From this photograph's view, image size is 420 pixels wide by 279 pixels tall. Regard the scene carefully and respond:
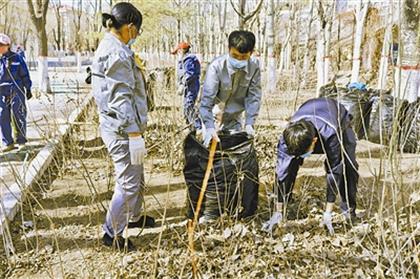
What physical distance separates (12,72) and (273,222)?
3.71 meters

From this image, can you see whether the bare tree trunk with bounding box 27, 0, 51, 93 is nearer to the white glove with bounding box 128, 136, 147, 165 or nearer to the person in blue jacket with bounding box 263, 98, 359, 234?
the white glove with bounding box 128, 136, 147, 165

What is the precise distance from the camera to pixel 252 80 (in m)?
2.85

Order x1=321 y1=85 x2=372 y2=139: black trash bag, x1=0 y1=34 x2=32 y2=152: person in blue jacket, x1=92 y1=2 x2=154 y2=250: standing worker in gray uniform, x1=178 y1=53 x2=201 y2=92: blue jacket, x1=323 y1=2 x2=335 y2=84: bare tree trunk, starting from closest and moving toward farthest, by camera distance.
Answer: x1=92 y1=2 x2=154 y2=250: standing worker in gray uniform < x1=0 y1=34 x2=32 y2=152: person in blue jacket < x1=321 y1=85 x2=372 y2=139: black trash bag < x1=178 y1=53 x2=201 y2=92: blue jacket < x1=323 y1=2 x2=335 y2=84: bare tree trunk

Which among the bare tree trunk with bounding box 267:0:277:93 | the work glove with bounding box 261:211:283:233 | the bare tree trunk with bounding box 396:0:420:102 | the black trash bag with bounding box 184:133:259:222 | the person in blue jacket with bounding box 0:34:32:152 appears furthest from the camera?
the bare tree trunk with bounding box 267:0:277:93

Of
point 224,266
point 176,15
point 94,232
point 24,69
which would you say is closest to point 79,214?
point 94,232

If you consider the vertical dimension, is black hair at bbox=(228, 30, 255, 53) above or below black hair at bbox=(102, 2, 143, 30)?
below

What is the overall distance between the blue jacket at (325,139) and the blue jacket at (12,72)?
3.45 meters

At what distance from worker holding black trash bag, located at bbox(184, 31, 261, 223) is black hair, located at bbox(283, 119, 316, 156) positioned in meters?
0.39

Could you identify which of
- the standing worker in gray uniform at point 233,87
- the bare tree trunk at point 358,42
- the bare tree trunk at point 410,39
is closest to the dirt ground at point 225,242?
the standing worker in gray uniform at point 233,87

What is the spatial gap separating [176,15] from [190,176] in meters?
18.8

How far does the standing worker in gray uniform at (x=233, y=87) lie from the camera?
2.67 m

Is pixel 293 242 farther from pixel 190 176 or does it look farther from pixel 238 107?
pixel 238 107

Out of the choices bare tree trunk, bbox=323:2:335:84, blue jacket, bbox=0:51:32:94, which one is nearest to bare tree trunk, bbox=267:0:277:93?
bare tree trunk, bbox=323:2:335:84

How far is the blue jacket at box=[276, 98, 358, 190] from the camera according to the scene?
2.36 metres
